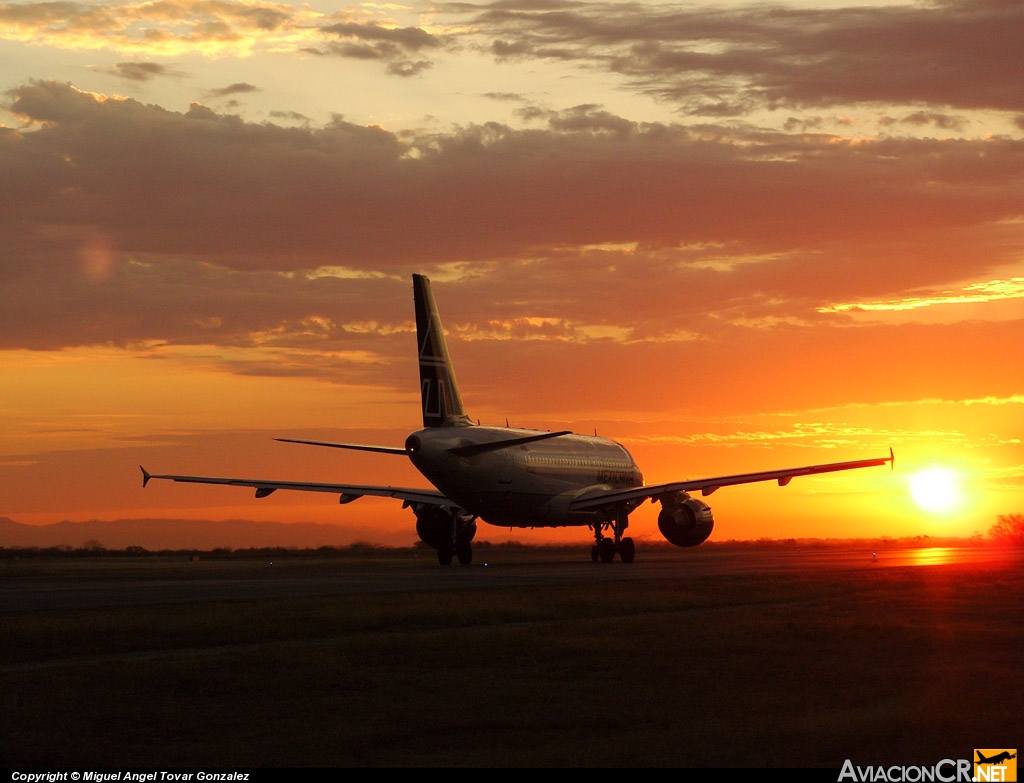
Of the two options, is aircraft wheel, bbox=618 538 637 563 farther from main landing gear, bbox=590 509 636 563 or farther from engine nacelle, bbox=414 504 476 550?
engine nacelle, bbox=414 504 476 550

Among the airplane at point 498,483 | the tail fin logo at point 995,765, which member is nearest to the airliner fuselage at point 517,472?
the airplane at point 498,483

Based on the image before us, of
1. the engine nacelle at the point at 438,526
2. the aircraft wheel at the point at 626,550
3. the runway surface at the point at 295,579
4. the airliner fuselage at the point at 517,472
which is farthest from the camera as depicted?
the aircraft wheel at the point at 626,550

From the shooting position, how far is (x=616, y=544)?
54812 millimetres

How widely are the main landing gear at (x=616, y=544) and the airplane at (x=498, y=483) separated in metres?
0.04

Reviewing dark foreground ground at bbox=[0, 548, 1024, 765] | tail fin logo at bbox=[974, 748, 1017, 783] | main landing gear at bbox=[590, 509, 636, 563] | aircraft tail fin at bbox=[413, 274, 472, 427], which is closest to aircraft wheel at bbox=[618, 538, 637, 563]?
main landing gear at bbox=[590, 509, 636, 563]

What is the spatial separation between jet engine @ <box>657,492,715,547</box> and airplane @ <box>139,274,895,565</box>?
0.04 m

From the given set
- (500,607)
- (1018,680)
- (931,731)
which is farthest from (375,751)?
(500,607)

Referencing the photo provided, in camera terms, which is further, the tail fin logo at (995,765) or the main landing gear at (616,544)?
the main landing gear at (616,544)

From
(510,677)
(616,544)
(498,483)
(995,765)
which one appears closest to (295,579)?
(498,483)

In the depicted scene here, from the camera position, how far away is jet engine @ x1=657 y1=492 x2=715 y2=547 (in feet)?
177

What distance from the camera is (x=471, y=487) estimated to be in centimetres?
4872

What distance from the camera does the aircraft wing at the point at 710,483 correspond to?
5069 cm

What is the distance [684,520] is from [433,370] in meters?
12.7

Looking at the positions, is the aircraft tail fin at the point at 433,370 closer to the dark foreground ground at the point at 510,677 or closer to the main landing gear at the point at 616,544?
the main landing gear at the point at 616,544
